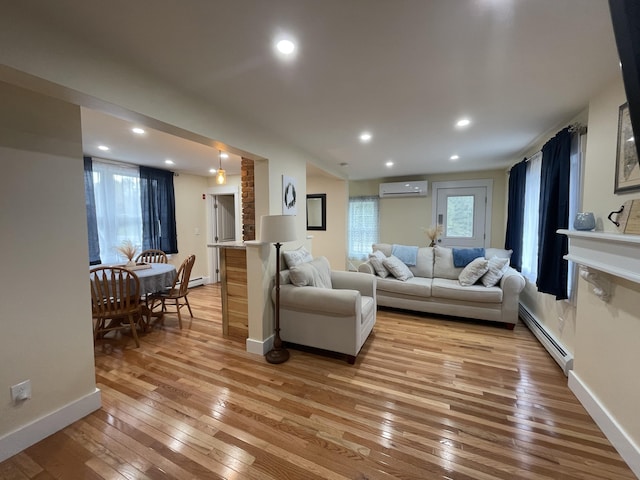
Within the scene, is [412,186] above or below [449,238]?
above

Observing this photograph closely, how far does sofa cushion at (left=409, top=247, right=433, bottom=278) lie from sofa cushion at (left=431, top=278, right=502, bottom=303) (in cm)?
47

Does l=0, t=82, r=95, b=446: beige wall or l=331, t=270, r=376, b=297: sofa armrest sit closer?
l=0, t=82, r=95, b=446: beige wall

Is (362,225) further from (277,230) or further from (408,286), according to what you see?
(277,230)

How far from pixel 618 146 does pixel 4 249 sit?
3.73m

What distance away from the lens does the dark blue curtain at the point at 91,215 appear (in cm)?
382

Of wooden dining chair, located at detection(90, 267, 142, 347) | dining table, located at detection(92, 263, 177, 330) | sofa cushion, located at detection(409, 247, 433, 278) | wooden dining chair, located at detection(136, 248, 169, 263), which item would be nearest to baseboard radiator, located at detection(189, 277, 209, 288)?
wooden dining chair, located at detection(136, 248, 169, 263)

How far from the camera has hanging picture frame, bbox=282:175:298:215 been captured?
298 centimetres

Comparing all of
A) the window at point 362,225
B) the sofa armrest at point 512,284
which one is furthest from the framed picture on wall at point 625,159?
the window at point 362,225

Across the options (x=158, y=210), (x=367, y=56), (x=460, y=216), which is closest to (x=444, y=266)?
(x=460, y=216)

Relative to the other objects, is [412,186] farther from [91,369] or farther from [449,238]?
[91,369]

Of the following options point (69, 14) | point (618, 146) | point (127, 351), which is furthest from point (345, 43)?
point (127, 351)

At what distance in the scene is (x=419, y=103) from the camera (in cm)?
212

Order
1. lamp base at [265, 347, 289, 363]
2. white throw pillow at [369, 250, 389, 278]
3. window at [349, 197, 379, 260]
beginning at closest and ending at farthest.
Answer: lamp base at [265, 347, 289, 363] < white throw pillow at [369, 250, 389, 278] < window at [349, 197, 379, 260]

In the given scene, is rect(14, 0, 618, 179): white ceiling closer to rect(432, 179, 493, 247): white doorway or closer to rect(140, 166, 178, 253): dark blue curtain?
rect(140, 166, 178, 253): dark blue curtain
